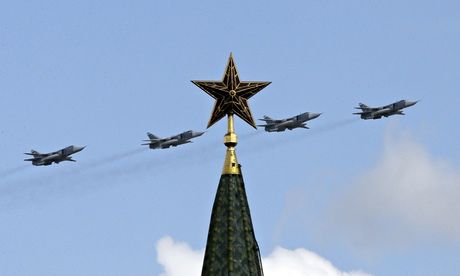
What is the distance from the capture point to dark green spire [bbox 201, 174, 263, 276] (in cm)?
8350

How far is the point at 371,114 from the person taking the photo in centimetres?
16912

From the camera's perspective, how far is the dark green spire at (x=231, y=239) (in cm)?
8350

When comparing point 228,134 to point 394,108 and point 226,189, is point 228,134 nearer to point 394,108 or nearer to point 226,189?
point 226,189

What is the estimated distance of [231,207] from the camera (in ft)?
281

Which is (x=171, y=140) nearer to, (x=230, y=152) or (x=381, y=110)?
(x=381, y=110)

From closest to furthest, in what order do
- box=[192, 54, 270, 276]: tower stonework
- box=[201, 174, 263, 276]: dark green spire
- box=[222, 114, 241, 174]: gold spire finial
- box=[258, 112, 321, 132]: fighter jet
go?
box=[201, 174, 263, 276]: dark green spire
box=[192, 54, 270, 276]: tower stonework
box=[222, 114, 241, 174]: gold spire finial
box=[258, 112, 321, 132]: fighter jet

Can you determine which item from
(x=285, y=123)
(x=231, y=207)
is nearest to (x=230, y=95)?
(x=231, y=207)

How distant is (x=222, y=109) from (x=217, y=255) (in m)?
10.6

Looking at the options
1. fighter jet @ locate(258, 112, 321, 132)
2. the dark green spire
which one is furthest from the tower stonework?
fighter jet @ locate(258, 112, 321, 132)

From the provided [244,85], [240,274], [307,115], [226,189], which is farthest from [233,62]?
[307,115]

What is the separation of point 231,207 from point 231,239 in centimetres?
231

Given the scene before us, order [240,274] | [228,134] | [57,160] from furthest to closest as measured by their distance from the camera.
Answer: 1. [57,160]
2. [228,134]
3. [240,274]

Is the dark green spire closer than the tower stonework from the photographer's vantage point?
Yes

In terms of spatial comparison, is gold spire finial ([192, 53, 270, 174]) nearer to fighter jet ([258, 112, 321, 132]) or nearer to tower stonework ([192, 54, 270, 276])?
tower stonework ([192, 54, 270, 276])
